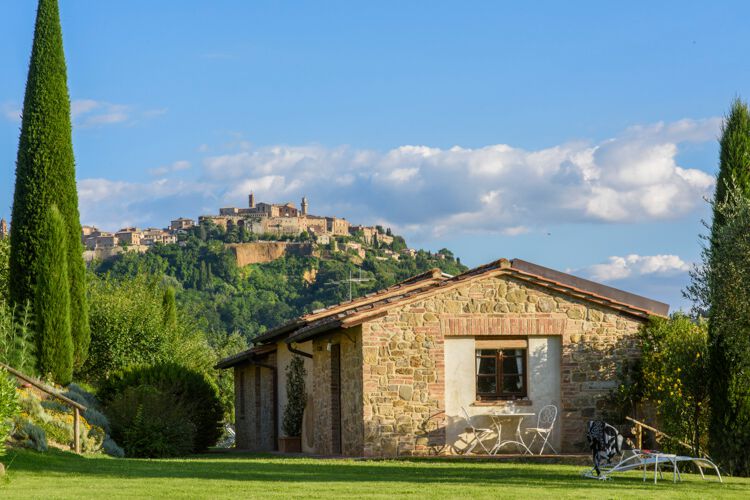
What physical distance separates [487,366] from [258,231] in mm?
133292

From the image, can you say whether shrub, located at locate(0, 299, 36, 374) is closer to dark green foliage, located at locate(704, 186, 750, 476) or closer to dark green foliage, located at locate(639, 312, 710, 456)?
dark green foliage, located at locate(639, 312, 710, 456)

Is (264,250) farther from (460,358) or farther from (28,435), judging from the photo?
(28,435)

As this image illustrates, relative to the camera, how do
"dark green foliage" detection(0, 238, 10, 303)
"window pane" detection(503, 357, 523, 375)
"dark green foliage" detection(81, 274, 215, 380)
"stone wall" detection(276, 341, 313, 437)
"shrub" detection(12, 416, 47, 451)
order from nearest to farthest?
1. "shrub" detection(12, 416, 47, 451)
2. "window pane" detection(503, 357, 523, 375)
3. "stone wall" detection(276, 341, 313, 437)
4. "dark green foliage" detection(0, 238, 10, 303)
5. "dark green foliage" detection(81, 274, 215, 380)

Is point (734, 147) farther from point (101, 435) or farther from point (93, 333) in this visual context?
point (93, 333)

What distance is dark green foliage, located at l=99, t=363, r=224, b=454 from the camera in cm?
2217

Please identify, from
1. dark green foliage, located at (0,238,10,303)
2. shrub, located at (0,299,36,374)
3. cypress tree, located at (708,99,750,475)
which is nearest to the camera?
cypress tree, located at (708,99,750,475)

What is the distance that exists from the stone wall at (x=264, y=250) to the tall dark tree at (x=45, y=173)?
100581 mm

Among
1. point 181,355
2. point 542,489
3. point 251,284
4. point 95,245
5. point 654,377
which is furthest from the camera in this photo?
point 95,245

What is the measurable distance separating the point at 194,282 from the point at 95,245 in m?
49.8

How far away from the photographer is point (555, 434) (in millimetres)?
20250

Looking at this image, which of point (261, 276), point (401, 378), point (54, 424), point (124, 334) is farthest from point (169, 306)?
point (261, 276)

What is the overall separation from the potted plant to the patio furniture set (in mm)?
5148

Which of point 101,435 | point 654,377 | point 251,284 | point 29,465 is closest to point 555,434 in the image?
point 654,377

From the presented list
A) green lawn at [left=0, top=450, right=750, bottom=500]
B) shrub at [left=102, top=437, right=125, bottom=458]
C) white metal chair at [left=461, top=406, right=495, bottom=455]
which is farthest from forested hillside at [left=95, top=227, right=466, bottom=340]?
green lawn at [left=0, top=450, right=750, bottom=500]
